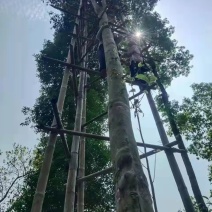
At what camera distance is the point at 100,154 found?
10.4 m

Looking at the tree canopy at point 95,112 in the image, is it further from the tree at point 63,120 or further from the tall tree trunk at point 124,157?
the tall tree trunk at point 124,157

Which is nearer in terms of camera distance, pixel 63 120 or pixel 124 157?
pixel 124 157

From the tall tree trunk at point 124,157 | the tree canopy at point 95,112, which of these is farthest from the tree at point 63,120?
the tall tree trunk at point 124,157

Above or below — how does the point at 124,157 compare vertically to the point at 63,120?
below

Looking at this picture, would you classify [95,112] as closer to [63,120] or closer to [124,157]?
[63,120]

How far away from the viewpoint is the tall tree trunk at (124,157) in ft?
4.31

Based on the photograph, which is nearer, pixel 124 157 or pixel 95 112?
pixel 124 157

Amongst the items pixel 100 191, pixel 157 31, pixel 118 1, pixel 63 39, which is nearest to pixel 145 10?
pixel 157 31

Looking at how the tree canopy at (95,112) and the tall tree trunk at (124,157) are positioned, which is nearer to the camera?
the tall tree trunk at (124,157)

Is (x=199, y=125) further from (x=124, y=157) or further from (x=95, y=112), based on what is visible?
(x=124, y=157)

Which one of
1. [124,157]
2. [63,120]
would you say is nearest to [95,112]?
[63,120]

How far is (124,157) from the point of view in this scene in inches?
61.7

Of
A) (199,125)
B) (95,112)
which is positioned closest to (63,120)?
(95,112)

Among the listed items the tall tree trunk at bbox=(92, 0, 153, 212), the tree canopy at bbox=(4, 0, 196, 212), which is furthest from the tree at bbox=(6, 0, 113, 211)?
the tall tree trunk at bbox=(92, 0, 153, 212)
